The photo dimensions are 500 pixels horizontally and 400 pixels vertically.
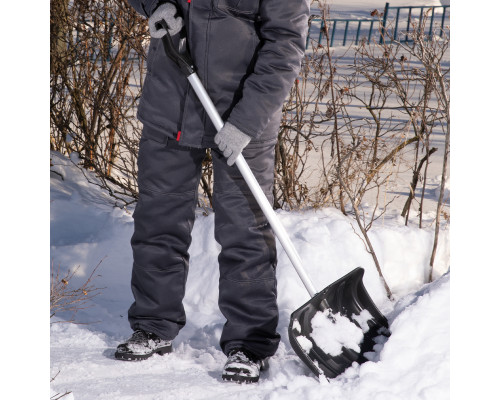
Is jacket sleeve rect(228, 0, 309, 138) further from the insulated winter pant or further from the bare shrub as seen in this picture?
the bare shrub

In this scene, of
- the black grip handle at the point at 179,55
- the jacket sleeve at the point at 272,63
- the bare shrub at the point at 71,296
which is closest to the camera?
the jacket sleeve at the point at 272,63

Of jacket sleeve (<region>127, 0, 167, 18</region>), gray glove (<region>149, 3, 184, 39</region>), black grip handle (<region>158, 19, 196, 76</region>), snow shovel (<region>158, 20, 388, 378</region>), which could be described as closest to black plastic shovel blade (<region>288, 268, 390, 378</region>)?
snow shovel (<region>158, 20, 388, 378</region>)

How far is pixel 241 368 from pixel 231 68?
1.10 meters

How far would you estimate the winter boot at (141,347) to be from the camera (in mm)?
2605

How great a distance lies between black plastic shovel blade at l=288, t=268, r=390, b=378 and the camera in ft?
7.83

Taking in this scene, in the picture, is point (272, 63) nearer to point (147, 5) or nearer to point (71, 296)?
point (147, 5)

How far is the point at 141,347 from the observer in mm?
2617

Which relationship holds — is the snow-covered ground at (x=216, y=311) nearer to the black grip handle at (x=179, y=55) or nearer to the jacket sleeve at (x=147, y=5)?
the black grip handle at (x=179, y=55)

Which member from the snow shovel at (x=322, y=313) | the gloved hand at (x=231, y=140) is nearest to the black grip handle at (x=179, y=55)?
the snow shovel at (x=322, y=313)

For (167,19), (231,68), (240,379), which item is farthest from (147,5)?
(240,379)

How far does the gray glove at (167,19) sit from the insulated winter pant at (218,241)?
0.41 m

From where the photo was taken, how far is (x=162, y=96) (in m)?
2.47
